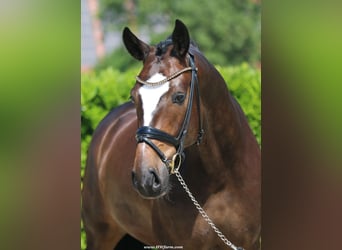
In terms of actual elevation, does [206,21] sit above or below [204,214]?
above

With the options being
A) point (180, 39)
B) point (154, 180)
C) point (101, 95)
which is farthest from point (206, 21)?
point (154, 180)

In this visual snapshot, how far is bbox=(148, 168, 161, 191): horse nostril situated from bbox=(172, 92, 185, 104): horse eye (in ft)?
1.11

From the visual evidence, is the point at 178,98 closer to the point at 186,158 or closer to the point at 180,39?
the point at 180,39

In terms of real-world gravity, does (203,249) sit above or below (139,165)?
below

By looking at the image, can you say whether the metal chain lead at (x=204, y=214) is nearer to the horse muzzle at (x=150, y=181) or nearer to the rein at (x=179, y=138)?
the rein at (x=179, y=138)

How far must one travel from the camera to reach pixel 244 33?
178 inches

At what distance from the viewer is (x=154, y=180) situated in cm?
245

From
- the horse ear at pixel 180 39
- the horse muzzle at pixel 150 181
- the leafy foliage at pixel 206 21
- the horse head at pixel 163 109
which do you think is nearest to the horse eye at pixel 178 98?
the horse head at pixel 163 109

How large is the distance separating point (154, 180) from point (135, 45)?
27.2 inches

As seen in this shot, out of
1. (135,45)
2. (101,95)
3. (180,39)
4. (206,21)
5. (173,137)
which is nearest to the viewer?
(173,137)

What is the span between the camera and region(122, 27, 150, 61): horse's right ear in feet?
8.96
